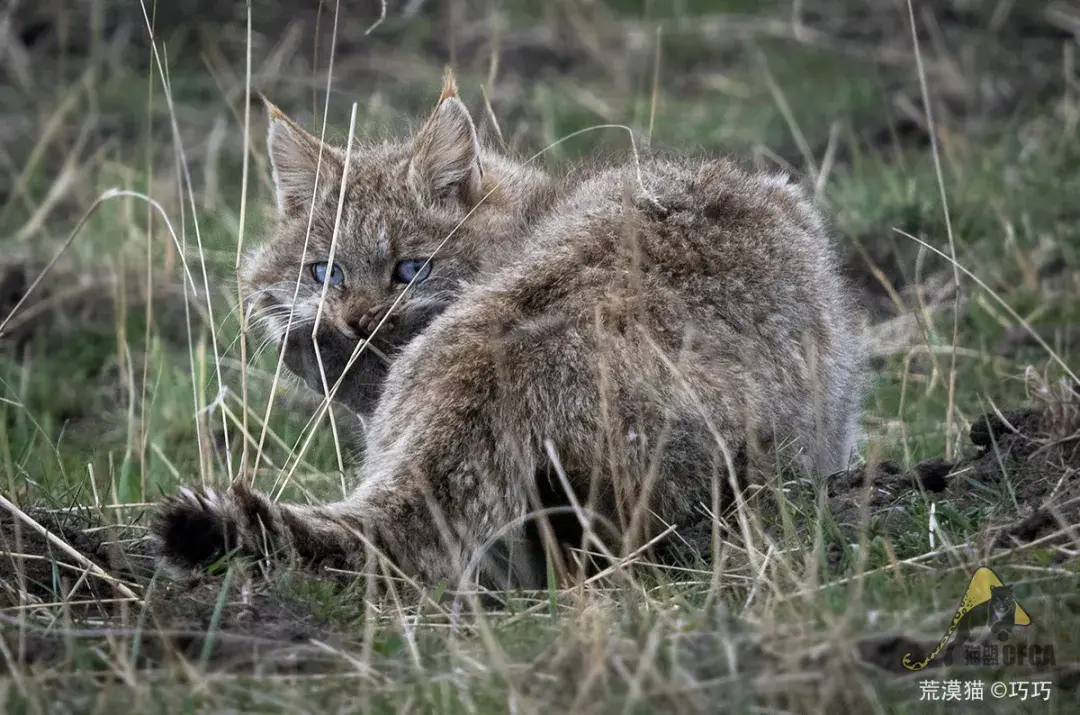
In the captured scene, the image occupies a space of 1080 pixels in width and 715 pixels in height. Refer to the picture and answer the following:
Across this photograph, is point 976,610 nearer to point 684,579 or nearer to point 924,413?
point 684,579

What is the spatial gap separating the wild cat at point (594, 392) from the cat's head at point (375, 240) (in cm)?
17

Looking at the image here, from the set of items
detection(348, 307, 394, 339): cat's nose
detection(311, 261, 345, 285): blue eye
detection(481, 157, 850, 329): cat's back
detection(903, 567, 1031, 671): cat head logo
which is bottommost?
detection(903, 567, 1031, 671): cat head logo

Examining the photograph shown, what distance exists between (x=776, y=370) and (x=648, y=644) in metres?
1.44

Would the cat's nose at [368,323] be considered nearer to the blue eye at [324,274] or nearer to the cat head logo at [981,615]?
the blue eye at [324,274]

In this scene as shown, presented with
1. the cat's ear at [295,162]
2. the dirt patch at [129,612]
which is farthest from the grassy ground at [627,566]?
the cat's ear at [295,162]

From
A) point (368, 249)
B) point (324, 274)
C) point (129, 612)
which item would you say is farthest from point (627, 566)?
point (324, 274)

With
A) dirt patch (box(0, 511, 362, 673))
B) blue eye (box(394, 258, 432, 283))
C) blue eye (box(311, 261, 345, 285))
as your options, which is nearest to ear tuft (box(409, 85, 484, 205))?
blue eye (box(394, 258, 432, 283))

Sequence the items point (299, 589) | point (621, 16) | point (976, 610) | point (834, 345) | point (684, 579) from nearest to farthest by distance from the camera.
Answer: point (976, 610)
point (299, 589)
point (684, 579)
point (834, 345)
point (621, 16)

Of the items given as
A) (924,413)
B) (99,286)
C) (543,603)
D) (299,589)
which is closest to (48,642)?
(299,589)

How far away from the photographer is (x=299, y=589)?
418 centimetres

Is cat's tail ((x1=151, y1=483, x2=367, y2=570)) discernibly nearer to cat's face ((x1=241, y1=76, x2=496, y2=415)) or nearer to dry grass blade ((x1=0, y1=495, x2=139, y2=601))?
dry grass blade ((x1=0, y1=495, x2=139, y2=601))

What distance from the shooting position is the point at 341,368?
18.3ft

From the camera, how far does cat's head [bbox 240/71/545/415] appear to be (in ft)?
17.8

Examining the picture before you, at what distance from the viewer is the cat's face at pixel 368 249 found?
542 centimetres
